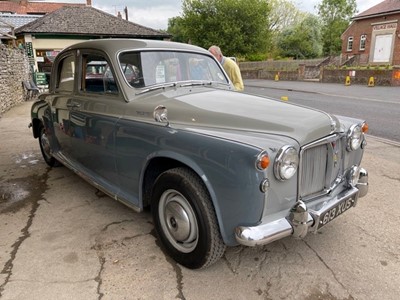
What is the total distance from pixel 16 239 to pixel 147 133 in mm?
1704

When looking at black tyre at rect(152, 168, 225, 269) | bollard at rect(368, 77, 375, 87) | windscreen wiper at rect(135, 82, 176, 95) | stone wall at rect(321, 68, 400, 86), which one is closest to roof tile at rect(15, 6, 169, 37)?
stone wall at rect(321, 68, 400, 86)

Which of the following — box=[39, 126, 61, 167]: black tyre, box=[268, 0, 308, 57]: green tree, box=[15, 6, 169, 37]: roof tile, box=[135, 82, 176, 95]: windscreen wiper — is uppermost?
box=[268, 0, 308, 57]: green tree

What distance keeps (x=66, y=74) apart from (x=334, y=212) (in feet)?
11.7

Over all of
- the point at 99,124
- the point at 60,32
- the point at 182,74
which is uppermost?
the point at 60,32

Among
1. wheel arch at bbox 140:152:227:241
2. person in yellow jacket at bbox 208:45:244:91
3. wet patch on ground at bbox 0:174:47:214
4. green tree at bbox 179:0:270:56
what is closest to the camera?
wheel arch at bbox 140:152:227:241

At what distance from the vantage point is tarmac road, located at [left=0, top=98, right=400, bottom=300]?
2.50 m

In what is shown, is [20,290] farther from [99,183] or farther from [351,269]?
[351,269]

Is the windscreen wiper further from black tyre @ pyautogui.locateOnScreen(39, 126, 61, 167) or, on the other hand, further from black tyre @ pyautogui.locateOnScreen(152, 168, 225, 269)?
black tyre @ pyautogui.locateOnScreen(39, 126, 61, 167)

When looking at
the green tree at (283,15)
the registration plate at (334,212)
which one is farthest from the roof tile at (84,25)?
the green tree at (283,15)

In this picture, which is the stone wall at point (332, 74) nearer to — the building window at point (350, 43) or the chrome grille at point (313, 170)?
the building window at point (350, 43)

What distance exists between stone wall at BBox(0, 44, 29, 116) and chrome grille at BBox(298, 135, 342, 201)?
1033 centimetres

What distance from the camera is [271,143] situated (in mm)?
2312

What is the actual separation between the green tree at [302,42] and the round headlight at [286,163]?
1822 inches

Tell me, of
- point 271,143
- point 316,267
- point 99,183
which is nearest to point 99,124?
point 99,183
